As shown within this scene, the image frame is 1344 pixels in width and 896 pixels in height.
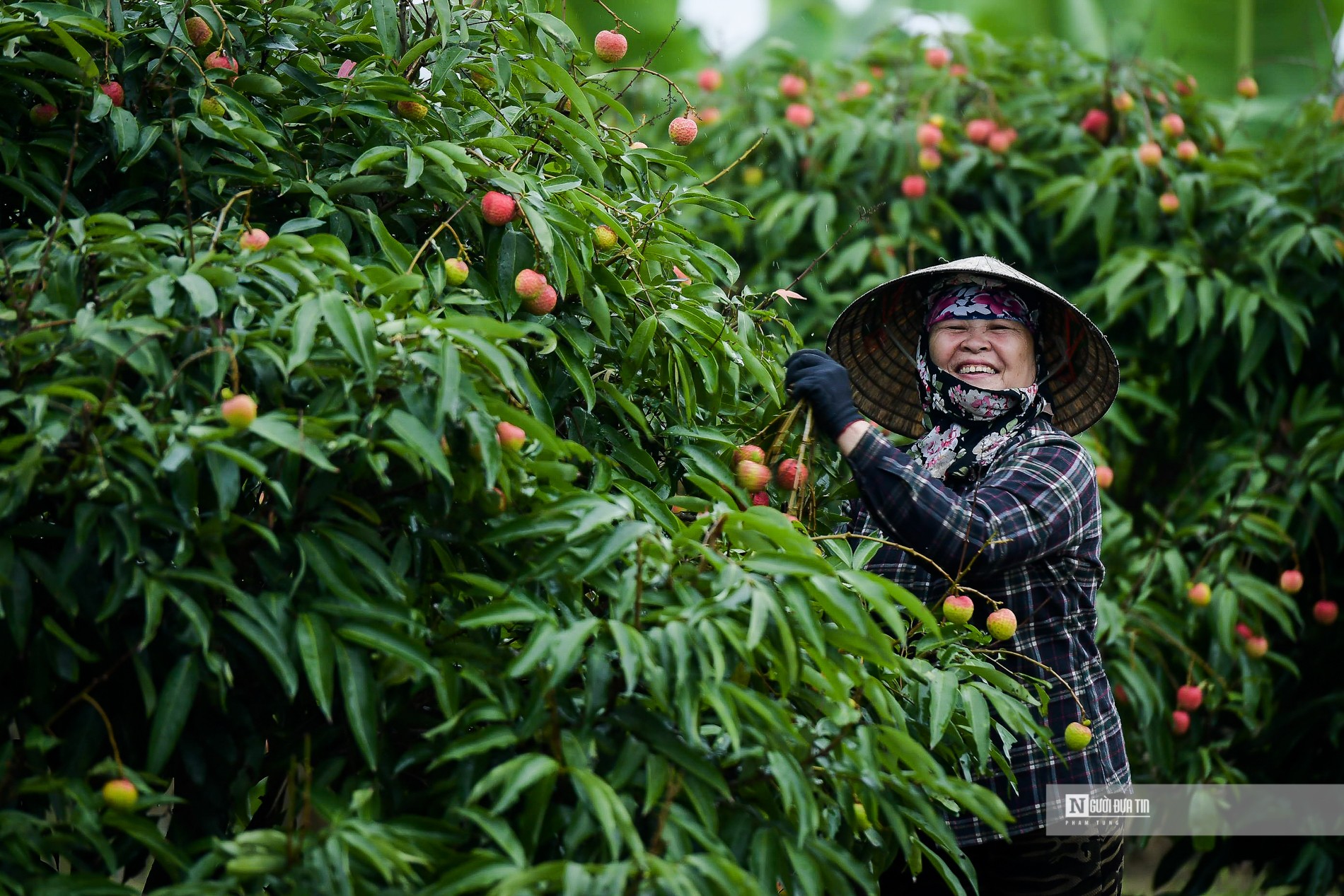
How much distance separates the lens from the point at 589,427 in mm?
2078

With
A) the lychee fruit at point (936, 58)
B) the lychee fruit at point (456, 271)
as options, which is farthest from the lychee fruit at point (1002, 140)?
the lychee fruit at point (456, 271)

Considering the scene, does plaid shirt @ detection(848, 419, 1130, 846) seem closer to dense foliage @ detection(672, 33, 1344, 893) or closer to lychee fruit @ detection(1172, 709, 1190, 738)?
dense foliage @ detection(672, 33, 1344, 893)

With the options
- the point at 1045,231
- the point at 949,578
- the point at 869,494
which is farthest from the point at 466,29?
the point at 1045,231

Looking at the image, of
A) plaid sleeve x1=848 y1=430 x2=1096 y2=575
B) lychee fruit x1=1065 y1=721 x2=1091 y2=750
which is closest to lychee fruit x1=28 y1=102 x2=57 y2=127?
plaid sleeve x1=848 y1=430 x2=1096 y2=575

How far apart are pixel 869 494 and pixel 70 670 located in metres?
1.14

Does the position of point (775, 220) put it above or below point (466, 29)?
below

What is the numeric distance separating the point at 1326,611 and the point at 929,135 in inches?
66.5

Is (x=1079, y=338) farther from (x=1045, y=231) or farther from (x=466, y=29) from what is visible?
(x=1045, y=231)

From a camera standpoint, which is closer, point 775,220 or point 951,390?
point 951,390

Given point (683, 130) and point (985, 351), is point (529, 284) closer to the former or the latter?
point (683, 130)

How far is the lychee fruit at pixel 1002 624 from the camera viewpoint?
7.06 ft

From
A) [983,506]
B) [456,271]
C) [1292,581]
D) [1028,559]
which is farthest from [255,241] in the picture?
[1292,581]

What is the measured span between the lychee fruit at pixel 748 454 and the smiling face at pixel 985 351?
1.53 ft

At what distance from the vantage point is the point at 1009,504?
7.15ft
